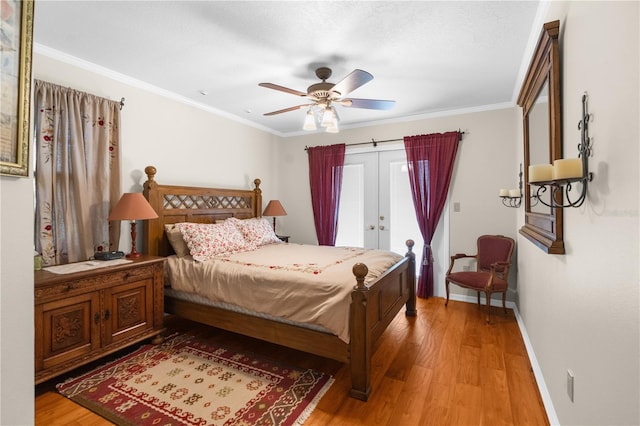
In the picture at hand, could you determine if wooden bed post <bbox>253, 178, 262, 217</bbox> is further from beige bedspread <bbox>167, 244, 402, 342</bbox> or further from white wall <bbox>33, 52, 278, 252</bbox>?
beige bedspread <bbox>167, 244, 402, 342</bbox>

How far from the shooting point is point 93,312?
2357 mm

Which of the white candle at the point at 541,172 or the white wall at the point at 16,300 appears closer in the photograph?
the white wall at the point at 16,300

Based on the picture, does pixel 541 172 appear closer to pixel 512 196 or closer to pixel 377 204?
pixel 512 196

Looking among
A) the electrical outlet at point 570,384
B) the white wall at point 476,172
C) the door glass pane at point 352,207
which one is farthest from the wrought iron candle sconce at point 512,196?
the electrical outlet at point 570,384

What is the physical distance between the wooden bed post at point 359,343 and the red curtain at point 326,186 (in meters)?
2.90

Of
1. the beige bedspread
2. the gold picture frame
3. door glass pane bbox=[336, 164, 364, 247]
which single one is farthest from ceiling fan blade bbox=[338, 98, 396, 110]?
the gold picture frame

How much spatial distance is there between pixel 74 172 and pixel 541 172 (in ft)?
11.5

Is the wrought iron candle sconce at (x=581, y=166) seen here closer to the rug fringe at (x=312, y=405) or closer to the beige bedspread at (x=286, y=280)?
the beige bedspread at (x=286, y=280)

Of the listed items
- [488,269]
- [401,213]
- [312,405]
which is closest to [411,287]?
[488,269]

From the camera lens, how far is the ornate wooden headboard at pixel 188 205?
331cm

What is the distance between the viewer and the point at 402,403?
2.00m

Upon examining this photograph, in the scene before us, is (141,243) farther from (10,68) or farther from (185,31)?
(10,68)

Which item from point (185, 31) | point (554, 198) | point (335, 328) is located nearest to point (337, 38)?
point (185, 31)

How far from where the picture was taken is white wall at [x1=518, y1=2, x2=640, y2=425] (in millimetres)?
944
